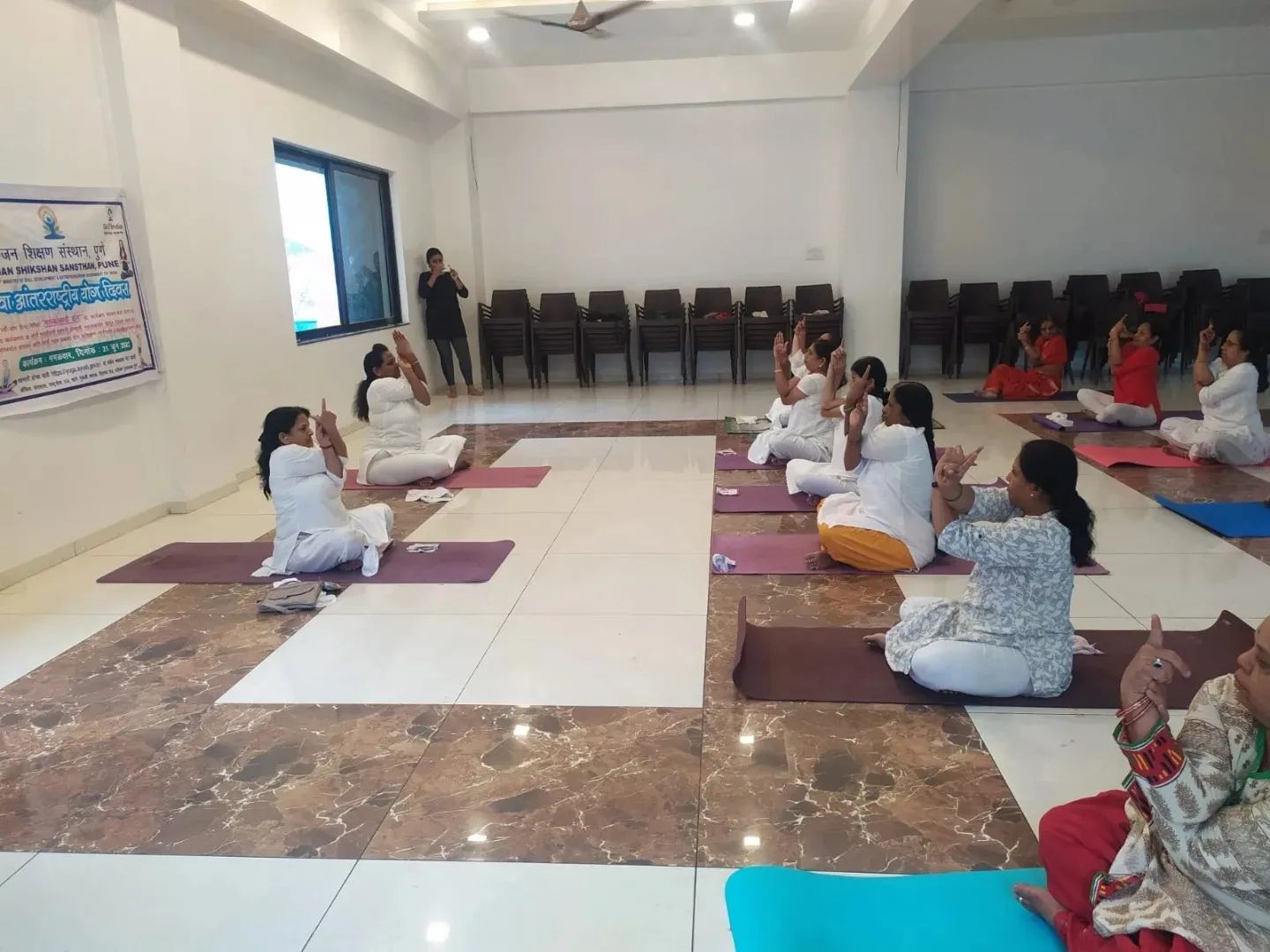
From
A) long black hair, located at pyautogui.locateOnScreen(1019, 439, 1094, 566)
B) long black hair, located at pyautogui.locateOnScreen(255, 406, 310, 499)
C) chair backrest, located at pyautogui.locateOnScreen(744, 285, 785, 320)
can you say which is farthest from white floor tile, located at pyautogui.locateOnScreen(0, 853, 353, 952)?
chair backrest, located at pyautogui.locateOnScreen(744, 285, 785, 320)

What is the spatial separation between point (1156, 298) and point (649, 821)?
8581mm

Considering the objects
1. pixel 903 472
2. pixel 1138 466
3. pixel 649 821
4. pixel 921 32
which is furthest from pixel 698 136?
pixel 649 821

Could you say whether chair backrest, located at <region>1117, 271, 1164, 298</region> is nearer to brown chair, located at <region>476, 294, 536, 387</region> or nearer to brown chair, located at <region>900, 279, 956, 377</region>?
brown chair, located at <region>900, 279, 956, 377</region>

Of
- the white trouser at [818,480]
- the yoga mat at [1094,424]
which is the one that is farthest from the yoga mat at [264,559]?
the yoga mat at [1094,424]

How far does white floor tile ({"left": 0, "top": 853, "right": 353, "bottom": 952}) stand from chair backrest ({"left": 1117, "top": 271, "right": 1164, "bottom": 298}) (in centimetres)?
915

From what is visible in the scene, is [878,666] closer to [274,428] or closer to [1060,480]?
[1060,480]

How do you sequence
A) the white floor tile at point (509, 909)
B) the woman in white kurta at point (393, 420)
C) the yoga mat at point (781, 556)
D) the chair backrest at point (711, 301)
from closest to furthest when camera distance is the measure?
the white floor tile at point (509, 909), the yoga mat at point (781, 556), the woman in white kurta at point (393, 420), the chair backrest at point (711, 301)

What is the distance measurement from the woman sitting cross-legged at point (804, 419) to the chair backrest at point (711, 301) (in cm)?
390

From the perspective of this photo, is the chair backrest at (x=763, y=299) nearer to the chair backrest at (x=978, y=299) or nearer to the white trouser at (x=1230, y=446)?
the chair backrest at (x=978, y=299)

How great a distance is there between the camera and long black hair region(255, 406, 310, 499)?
3.78 metres

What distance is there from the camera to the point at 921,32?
259 inches

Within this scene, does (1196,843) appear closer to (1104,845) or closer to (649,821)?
(1104,845)

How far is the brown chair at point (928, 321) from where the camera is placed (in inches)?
349

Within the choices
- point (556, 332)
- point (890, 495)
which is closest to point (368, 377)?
point (890, 495)
